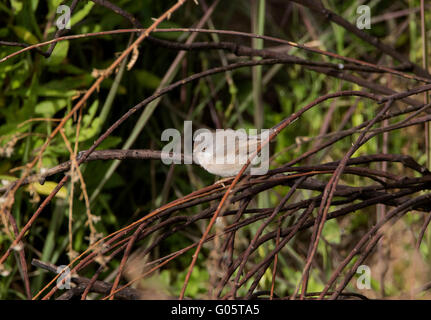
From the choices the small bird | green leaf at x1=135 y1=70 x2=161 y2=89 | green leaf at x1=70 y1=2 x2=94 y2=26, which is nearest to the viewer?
the small bird

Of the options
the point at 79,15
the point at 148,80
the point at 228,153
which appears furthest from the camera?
the point at 148,80

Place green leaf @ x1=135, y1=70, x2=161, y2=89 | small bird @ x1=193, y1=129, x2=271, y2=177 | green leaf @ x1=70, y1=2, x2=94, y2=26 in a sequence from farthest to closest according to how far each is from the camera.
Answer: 1. green leaf @ x1=135, y1=70, x2=161, y2=89
2. green leaf @ x1=70, y1=2, x2=94, y2=26
3. small bird @ x1=193, y1=129, x2=271, y2=177

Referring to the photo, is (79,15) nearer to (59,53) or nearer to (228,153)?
(59,53)

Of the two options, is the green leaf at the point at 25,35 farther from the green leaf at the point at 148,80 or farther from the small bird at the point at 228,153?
the small bird at the point at 228,153

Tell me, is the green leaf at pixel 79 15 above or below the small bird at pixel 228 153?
above

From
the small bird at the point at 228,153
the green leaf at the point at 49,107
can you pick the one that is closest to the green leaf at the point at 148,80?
the green leaf at the point at 49,107

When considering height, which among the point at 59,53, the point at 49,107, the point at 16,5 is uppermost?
the point at 16,5

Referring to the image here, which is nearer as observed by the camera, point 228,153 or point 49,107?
point 228,153

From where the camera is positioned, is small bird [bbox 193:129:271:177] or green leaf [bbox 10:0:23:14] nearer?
small bird [bbox 193:129:271:177]

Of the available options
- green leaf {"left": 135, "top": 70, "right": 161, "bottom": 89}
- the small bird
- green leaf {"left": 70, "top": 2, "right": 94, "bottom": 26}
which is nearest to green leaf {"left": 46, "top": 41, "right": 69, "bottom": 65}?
green leaf {"left": 70, "top": 2, "right": 94, "bottom": 26}

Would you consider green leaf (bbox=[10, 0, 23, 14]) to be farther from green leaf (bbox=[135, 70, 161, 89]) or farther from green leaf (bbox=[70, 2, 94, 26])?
green leaf (bbox=[135, 70, 161, 89])

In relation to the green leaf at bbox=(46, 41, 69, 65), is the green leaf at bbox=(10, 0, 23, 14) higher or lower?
higher

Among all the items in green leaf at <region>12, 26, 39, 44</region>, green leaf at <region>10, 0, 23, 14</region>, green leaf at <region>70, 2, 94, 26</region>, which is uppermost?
green leaf at <region>10, 0, 23, 14</region>

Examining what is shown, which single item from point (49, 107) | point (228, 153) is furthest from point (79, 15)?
point (228, 153)
